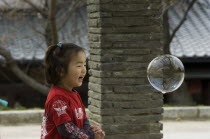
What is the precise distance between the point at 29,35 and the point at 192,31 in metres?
4.19

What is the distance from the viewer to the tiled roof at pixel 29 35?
16.0 metres

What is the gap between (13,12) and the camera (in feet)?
48.8

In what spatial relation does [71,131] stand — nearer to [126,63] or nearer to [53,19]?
[126,63]

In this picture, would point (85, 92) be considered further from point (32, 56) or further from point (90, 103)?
point (90, 103)

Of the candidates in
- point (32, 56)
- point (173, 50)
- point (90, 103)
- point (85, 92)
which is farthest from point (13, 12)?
point (90, 103)

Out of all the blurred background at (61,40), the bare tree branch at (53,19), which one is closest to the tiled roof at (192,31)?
the blurred background at (61,40)

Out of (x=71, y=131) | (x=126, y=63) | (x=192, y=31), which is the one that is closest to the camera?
(x=71, y=131)

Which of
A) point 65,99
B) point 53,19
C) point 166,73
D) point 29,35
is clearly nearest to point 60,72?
point 65,99

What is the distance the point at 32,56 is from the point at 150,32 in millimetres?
7902

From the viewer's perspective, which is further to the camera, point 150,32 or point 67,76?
point 150,32

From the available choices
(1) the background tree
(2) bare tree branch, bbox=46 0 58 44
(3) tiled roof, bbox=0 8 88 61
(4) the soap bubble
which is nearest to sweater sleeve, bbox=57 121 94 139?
(4) the soap bubble

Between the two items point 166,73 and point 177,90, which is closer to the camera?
point 166,73

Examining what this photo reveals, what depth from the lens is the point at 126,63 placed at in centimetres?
834

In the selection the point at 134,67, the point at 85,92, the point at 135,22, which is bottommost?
the point at 85,92
